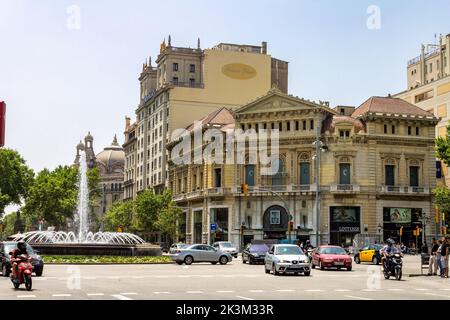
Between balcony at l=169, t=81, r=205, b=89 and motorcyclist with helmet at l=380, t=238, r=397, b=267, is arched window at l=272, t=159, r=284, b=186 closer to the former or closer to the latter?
balcony at l=169, t=81, r=205, b=89

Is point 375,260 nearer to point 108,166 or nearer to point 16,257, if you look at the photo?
point 16,257

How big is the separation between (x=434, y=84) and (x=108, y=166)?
97.2 metres

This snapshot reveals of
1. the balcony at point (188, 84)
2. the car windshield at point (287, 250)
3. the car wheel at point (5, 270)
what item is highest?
the balcony at point (188, 84)

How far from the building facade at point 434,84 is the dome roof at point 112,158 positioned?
256 ft

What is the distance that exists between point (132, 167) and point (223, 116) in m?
42.2

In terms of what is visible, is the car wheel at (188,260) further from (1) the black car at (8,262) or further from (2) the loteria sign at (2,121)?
(2) the loteria sign at (2,121)

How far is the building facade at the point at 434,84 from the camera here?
95.6 m

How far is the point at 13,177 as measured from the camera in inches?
3585

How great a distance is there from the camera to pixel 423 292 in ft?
76.6

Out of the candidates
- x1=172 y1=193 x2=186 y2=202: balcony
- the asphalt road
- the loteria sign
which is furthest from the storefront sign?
the loteria sign

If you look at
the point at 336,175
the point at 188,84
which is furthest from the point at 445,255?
the point at 188,84

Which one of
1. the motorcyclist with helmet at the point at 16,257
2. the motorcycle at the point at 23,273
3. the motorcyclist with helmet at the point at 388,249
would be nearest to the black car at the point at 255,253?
the motorcyclist with helmet at the point at 388,249

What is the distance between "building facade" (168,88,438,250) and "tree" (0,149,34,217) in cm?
2795
